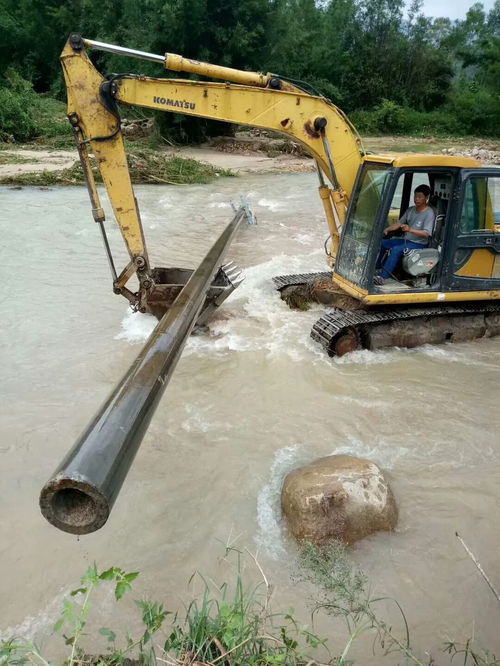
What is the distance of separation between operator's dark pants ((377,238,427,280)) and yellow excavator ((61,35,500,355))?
12cm

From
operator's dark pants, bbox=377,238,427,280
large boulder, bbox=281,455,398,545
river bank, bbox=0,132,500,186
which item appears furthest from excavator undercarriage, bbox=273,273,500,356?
river bank, bbox=0,132,500,186

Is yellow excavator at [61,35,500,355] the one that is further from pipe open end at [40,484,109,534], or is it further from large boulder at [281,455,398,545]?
pipe open end at [40,484,109,534]

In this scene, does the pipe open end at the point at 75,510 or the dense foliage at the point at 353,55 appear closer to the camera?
the pipe open end at the point at 75,510

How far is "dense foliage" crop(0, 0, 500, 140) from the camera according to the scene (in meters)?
24.8

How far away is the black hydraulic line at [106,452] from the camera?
2316 mm

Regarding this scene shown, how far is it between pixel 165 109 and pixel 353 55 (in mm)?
40323

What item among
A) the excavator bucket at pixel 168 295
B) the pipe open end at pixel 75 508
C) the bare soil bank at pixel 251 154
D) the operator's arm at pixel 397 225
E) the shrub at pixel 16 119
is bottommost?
the bare soil bank at pixel 251 154

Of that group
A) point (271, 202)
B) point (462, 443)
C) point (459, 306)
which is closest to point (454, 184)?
point (459, 306)

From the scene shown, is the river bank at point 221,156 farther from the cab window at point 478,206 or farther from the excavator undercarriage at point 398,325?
the cab window at point 478,206

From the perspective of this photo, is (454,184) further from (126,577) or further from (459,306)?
(126,577)

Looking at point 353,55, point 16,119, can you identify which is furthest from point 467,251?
point 353,55

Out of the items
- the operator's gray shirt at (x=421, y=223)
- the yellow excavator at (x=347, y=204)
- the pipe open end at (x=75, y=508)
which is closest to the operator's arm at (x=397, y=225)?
the operator's gray shirt at (x=421, y=223)

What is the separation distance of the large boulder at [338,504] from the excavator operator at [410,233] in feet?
10.7

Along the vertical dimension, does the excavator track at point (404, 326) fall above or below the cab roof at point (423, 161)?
below
